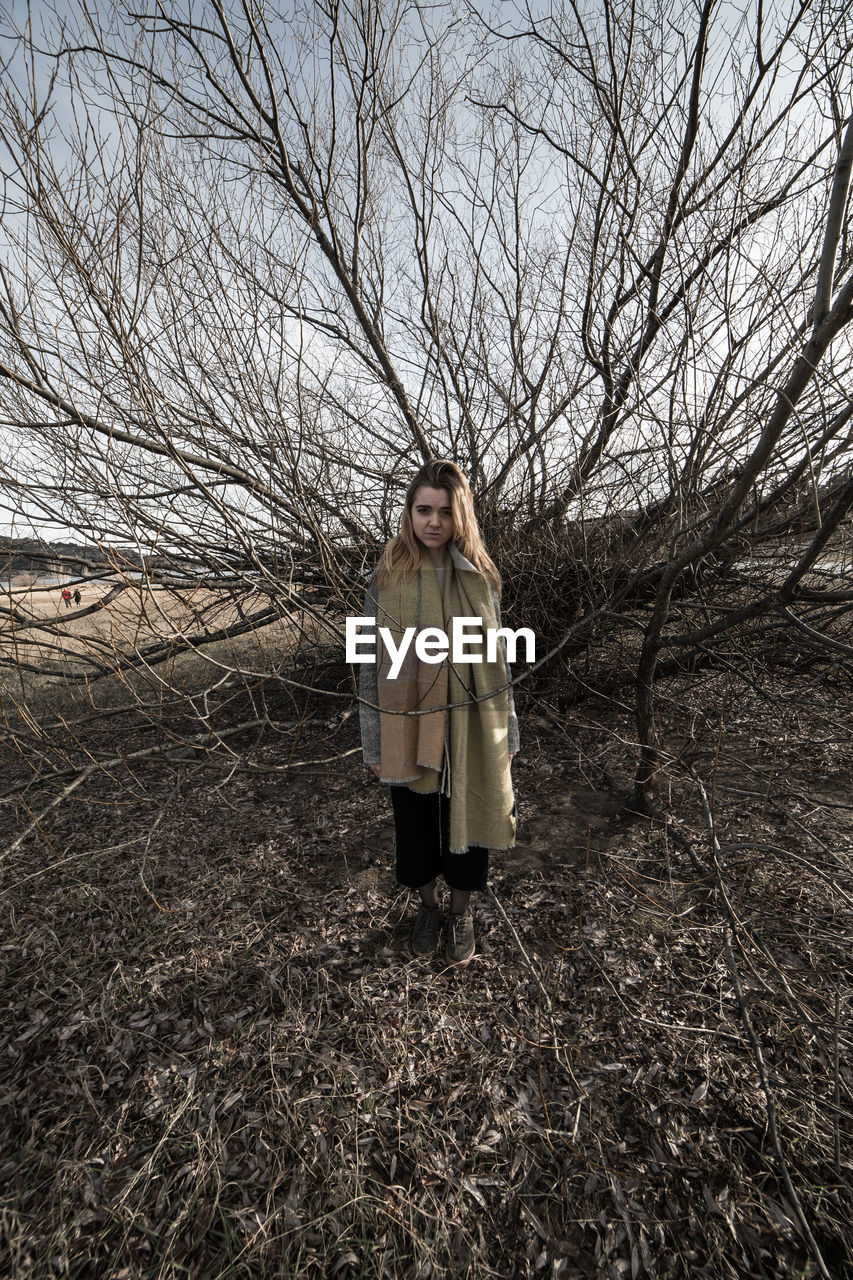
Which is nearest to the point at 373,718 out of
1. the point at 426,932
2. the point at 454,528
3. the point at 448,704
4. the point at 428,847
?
the point at 448,704

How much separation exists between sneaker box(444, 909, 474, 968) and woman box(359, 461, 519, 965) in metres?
0.46

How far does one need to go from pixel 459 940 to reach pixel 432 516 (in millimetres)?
1853

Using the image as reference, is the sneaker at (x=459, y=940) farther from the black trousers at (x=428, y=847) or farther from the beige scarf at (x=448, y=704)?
the beige scarf at (x=448, y=704)

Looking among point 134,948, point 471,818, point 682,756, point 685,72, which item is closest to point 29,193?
point 471,818

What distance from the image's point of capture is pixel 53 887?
10.3ft

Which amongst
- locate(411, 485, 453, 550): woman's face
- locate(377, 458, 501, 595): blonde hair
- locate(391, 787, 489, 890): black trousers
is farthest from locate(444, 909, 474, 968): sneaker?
locate(411, 485, 453, 550): woman's face

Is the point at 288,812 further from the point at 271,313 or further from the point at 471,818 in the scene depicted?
the point at 271,313

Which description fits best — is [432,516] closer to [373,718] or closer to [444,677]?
[444,677]

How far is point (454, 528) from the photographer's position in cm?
213

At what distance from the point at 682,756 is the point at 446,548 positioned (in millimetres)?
2275

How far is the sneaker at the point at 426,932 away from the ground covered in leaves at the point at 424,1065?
0.25ft

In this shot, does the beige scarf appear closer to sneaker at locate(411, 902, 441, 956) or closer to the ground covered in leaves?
the ground covered in leaves

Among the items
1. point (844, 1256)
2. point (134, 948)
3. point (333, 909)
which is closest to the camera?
point (844, 1256)

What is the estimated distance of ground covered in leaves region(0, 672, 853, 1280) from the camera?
5.09 feet
